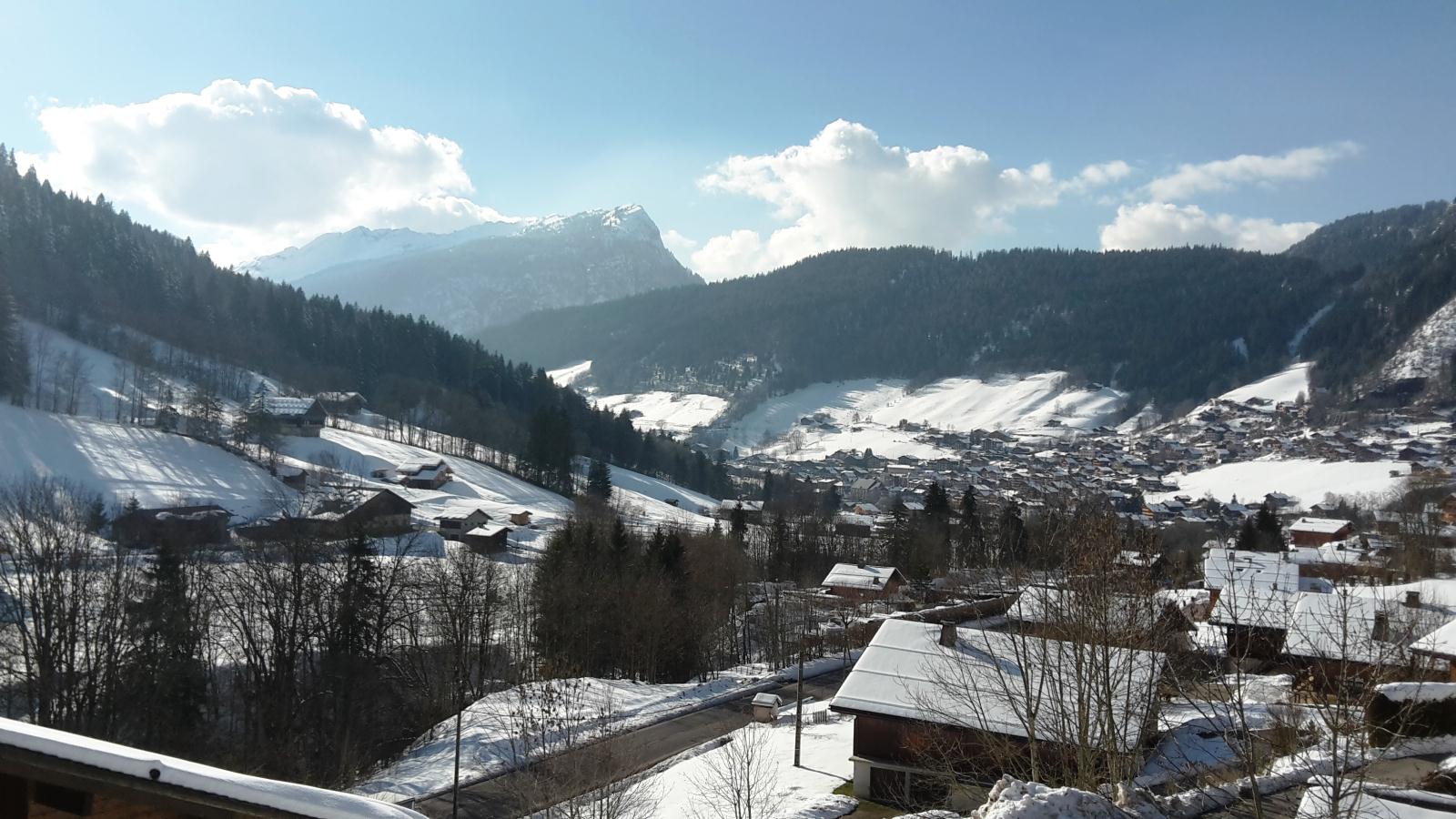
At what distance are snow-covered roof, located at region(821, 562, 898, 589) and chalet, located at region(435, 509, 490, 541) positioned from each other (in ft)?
101

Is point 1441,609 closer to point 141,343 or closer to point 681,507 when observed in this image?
point 681,507

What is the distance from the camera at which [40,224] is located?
12581cm

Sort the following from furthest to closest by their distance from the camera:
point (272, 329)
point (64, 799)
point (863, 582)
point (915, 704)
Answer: point (272, 329), point (863, 582), point (915, 704), point (64, 799)

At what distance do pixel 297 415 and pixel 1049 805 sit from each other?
96772 millimetres

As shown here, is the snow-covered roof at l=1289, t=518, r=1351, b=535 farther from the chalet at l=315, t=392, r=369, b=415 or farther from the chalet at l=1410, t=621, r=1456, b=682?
the chalet at l=315, t=392, r=369, b=415

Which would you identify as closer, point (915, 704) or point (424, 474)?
point (915, 704)

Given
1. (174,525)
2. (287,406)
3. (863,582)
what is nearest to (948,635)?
(863,582)

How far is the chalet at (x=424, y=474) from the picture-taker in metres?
82.2

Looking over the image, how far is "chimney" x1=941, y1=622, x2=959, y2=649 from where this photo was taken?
24.7 metres

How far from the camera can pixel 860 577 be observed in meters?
58.8

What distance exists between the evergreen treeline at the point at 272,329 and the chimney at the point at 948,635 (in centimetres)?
8031

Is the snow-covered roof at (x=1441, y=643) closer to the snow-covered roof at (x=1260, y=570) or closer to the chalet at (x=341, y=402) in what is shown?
the snow-covered roof at (x=1260, y=570)

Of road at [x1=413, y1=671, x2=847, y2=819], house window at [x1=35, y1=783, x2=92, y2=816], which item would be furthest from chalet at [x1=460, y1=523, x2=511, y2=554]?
house window at [x1=35, y1=783, x2=92, y2=816]

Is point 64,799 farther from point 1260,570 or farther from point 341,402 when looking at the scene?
point 341,402
